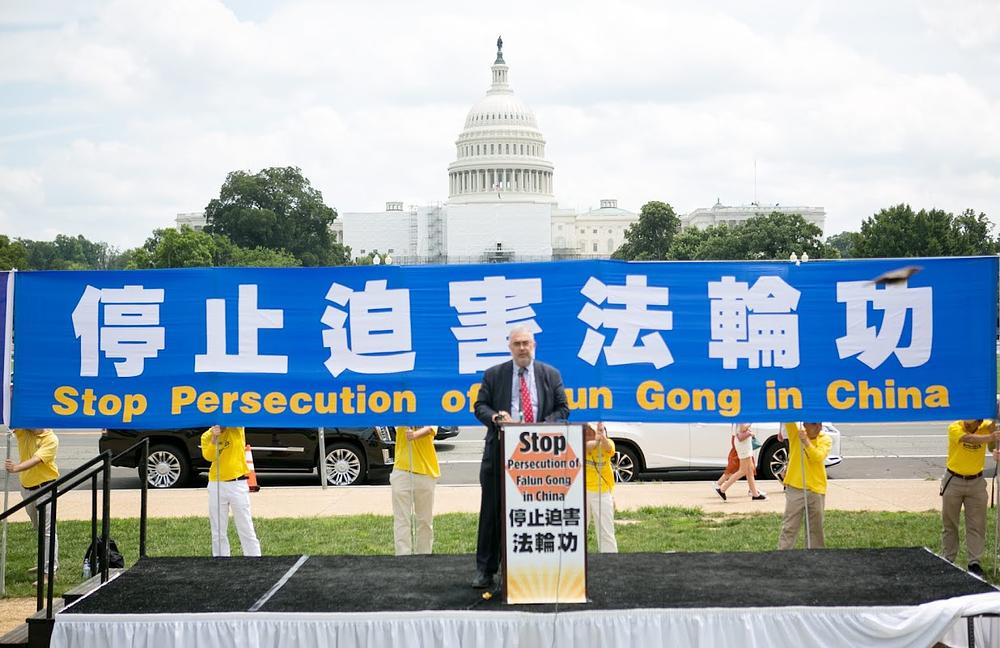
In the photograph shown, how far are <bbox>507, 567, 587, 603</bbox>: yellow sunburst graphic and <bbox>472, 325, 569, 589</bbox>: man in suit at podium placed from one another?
1.73 ft

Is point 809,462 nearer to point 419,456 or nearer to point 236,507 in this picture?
point 419,456

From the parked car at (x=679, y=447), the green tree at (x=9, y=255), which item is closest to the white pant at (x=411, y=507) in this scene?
the parked car at (x=679, y=447)

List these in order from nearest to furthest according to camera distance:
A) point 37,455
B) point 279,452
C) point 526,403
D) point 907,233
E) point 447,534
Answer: point 526,403 < point 37,455 < point 447,534 < point 279,452 < point 907,233

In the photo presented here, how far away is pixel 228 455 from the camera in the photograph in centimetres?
1020

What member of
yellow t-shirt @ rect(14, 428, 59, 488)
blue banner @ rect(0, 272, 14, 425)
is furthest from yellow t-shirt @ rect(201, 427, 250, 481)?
blue banner @ rect(0, 272, 14, 425)

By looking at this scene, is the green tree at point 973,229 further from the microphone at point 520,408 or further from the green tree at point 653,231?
the microphone at point 520,408

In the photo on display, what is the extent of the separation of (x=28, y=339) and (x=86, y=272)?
2.82 ft

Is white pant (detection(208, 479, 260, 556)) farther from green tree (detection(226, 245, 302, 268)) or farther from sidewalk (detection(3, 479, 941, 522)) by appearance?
green tree (detection(226, 245, 302, 268))

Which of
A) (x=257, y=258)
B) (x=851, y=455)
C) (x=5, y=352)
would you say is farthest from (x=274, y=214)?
(x=5, y=352)

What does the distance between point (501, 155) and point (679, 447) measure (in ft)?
459

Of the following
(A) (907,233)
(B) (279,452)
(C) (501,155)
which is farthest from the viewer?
(C) (501,155)

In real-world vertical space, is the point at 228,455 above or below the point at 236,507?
above

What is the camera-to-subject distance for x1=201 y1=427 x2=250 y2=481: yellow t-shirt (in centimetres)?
1016

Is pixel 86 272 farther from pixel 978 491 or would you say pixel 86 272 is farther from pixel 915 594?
pixel 978 491
